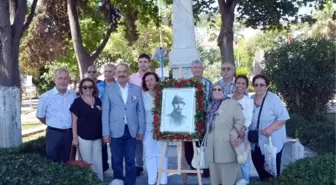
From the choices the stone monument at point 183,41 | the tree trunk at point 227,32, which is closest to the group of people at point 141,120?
the stone monument at point 183,41

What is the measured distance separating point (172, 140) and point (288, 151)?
4.45 m

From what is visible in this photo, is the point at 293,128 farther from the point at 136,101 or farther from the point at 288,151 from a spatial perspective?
the point at 136,101

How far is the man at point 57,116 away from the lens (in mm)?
6223

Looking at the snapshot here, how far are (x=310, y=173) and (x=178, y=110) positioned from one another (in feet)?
6.61

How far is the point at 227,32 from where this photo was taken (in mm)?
13227

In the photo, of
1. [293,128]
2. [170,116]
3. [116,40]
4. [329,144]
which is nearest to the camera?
[170,116]

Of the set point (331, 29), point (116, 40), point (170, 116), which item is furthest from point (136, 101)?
point (331, 29)

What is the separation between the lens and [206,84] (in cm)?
661

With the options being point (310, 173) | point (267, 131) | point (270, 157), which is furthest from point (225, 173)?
point (310, 173)

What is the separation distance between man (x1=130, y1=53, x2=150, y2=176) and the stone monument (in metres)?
1.48

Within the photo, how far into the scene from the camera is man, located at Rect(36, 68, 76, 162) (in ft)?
20.4

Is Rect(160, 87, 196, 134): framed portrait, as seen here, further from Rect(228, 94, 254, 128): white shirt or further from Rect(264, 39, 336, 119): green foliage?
Rect(264, 39, 336, 119): green foliage

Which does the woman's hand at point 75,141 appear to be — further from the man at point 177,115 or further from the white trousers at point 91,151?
the man at point 177,115

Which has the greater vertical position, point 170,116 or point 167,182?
point 170,116
